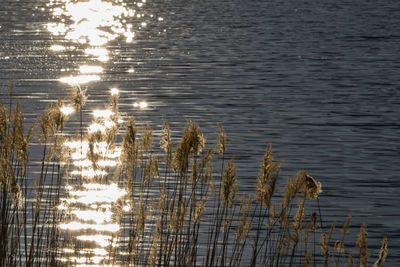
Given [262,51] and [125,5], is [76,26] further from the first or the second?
[125,5]

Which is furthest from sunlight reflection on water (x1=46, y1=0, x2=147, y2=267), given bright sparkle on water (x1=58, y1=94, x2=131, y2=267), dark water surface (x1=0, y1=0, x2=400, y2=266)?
dark water surface (x1=0, y1=0, x2=400, y2=266)

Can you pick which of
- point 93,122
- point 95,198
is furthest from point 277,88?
point 95,198

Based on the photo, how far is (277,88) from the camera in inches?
1184

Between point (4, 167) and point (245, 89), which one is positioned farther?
point (245, 89)

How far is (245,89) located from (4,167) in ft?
78.6

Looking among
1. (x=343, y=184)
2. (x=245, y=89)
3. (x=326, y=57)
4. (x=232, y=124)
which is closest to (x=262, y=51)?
(x=326, y=57)

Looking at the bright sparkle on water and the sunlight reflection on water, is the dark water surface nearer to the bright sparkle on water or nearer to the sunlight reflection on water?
the sunlight reflection on water

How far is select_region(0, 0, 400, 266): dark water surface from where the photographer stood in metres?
18.1

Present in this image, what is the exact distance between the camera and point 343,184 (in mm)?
17328

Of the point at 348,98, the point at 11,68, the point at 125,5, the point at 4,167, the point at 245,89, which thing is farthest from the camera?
the point at 125,5

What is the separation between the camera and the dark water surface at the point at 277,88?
1811 centimetres

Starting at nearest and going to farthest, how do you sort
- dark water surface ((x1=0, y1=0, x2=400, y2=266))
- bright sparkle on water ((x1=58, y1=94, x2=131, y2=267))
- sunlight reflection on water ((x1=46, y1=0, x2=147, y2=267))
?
1. bright sparkle on water ((x1=58, y1=94, x2=131, y2=267))
2. sunlight reflection on water ((x1=46, y1=0, x2=147, y2=267))
3. dark water surface ((x1=0, y1=0, x2=400, y2=266))

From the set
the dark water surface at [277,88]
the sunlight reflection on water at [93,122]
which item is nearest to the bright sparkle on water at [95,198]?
the sunlight reflection on water at [93,122]

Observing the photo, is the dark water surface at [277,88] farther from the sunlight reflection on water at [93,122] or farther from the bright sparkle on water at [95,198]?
the bright sparkle on water at [95,198]
